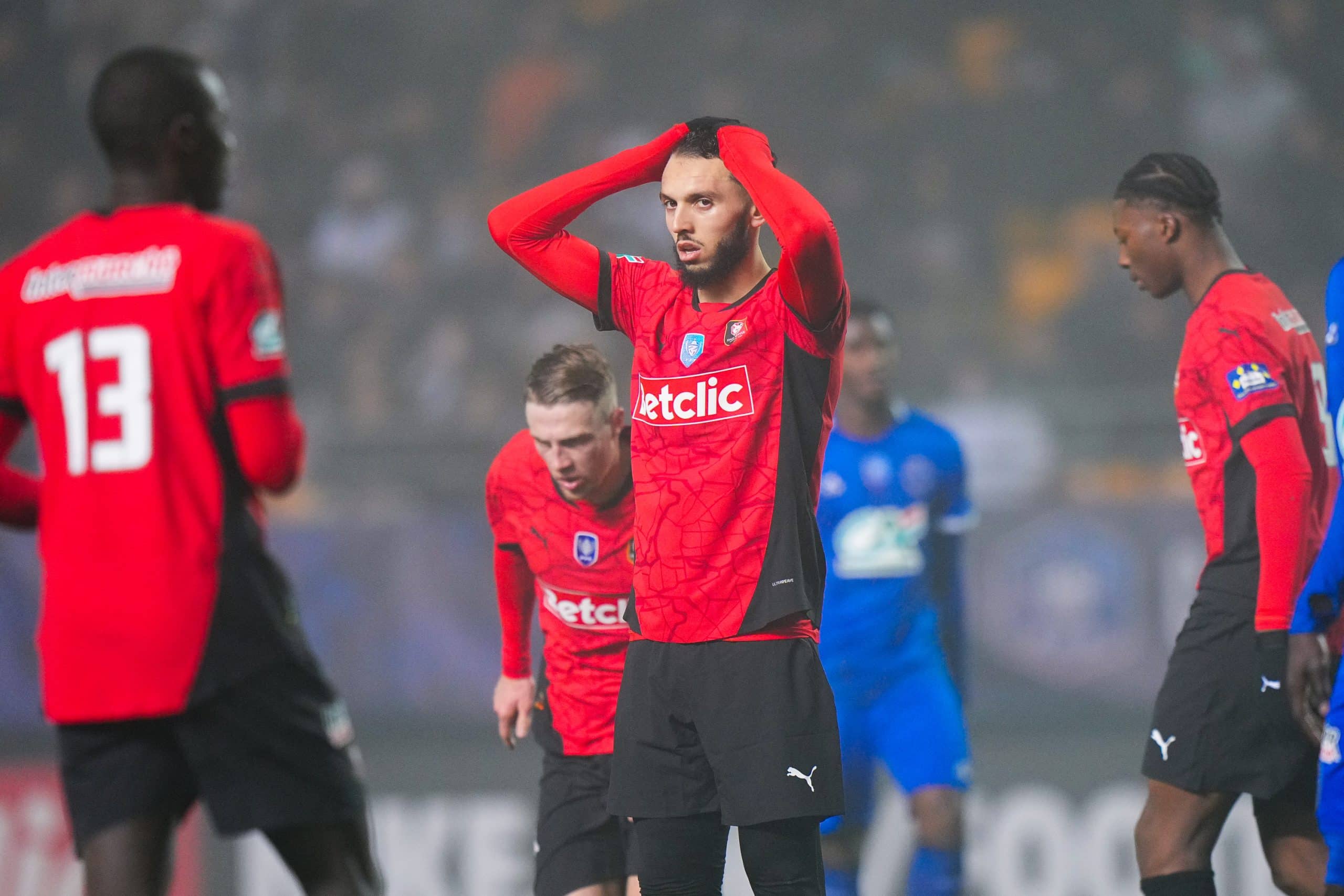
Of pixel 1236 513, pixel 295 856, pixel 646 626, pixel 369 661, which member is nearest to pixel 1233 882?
pixel 1236 513

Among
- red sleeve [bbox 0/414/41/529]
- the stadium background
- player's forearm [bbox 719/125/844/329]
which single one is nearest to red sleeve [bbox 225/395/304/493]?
red sleeve [bbox 0/414/41/529]

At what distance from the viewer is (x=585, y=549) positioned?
3627 mm

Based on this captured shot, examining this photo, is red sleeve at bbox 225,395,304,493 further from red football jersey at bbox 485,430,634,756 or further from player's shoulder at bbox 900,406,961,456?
player's shoulder at bbox 900,406,961,456

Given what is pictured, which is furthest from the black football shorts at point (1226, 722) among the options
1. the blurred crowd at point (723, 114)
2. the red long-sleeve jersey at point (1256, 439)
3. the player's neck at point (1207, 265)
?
the blurred crowd at point (723, 114)

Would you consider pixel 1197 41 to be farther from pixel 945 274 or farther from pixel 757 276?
pixel 757 276

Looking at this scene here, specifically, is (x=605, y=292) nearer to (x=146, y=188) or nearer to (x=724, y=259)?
(x=724, y=259)

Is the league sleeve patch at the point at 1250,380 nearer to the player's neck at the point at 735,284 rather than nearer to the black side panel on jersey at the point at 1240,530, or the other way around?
the black side panel on jersey at the point at 1240,530

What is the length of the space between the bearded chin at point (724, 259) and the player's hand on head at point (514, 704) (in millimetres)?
1375

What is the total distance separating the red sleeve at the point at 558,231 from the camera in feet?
10.1

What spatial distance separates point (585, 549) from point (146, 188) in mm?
1478

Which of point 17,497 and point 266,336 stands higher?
point 266,336

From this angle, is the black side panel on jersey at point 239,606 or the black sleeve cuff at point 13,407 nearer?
the black side panel on jersey at point 239,606

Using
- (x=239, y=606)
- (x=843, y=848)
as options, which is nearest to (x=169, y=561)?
(x=239, y=606)

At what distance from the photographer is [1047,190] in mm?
8938
